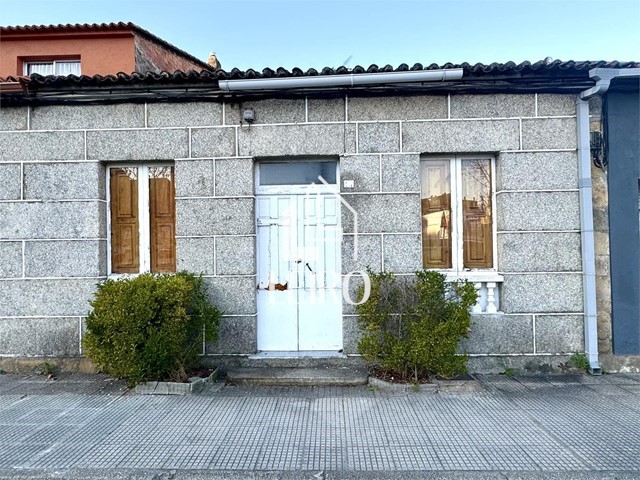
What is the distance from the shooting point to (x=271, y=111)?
5.46m

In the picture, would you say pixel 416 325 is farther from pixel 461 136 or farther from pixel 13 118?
pixel 13 118

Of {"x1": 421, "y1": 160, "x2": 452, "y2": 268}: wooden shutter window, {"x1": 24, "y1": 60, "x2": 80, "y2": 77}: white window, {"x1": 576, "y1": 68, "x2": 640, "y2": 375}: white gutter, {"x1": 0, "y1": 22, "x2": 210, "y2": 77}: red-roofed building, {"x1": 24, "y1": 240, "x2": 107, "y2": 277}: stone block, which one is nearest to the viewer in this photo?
{"x1": 576, "y1": 68, "x2": 640, "y2": 375}: white gutter

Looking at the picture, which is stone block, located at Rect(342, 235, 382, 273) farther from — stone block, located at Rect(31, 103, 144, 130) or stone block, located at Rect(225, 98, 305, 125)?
stone block, located at Rect(31, 103, 144, 130)

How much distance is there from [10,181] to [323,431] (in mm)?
5514

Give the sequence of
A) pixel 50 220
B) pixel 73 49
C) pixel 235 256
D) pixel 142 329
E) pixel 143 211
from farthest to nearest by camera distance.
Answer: pixel 73 49 < pixel 143 211 < pixel 50 220 < pixel 235 256 < pixel 142 329

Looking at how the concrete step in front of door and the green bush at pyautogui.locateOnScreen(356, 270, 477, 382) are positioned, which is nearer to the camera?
the green bush at pyautogui.locateOnScreen(356, 270, 477, 382)

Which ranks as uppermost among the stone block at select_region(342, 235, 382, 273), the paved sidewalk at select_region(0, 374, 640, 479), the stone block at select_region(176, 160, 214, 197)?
the stone block at select_region(176, 160, 214, 197)

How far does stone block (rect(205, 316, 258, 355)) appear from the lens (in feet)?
17.6

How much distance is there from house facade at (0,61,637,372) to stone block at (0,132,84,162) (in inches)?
0.8

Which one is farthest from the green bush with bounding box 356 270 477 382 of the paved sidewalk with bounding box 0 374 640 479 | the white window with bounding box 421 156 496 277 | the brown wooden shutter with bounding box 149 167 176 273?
A: the brown wooden shutter with bounding box 149 167 176 273

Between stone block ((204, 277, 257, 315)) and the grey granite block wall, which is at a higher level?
the grey granite block wall

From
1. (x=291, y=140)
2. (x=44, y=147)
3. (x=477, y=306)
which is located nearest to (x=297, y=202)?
(x=291, y=140)

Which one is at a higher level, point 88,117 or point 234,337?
point 88,117

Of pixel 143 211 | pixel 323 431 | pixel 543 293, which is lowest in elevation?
pixel 323 431
